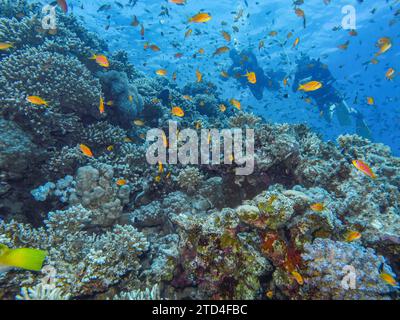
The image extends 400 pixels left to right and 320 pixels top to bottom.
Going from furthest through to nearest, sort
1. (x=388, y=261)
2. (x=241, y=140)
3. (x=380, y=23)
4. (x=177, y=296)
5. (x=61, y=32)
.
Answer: (x=380, y=23) → (x=61, y=32) → (x=241, y=140) → (x=388, y=261) → (x=177, y=296)

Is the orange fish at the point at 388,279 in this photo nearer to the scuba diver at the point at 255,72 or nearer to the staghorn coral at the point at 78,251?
the staghorn coral at the point at 78,251

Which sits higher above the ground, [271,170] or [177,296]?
[271,170]

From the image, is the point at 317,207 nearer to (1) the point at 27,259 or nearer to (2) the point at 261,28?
(1) the point at 27,259

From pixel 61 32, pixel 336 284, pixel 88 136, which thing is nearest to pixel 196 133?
pixel 88 136

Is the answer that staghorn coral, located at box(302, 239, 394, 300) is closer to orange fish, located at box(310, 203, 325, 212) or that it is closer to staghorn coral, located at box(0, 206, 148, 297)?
orange fish, located at box(310, 203, 325, 212)

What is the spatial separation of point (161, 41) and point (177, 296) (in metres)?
35.4

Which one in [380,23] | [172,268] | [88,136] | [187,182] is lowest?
[172,268]

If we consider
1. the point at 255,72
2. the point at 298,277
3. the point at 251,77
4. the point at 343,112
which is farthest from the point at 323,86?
the point at 298,277

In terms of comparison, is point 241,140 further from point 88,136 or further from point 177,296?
point 88,136

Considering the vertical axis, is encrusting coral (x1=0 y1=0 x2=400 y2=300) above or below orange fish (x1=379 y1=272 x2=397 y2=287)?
above

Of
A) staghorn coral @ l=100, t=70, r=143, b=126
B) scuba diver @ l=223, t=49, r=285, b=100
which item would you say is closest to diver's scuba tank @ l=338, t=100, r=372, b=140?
scuba diver @ l=223, t=49, r=285, b=100

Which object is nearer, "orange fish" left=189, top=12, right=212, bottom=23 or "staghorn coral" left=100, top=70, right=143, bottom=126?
"orange fish" left=189, top=12, right=212, bottom=23

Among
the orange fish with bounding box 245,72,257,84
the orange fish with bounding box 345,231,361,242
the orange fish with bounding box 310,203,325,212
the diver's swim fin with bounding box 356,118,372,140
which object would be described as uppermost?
the diver's swim fin with bounding box 356,118,372,140

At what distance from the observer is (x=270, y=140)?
18.9 ft
